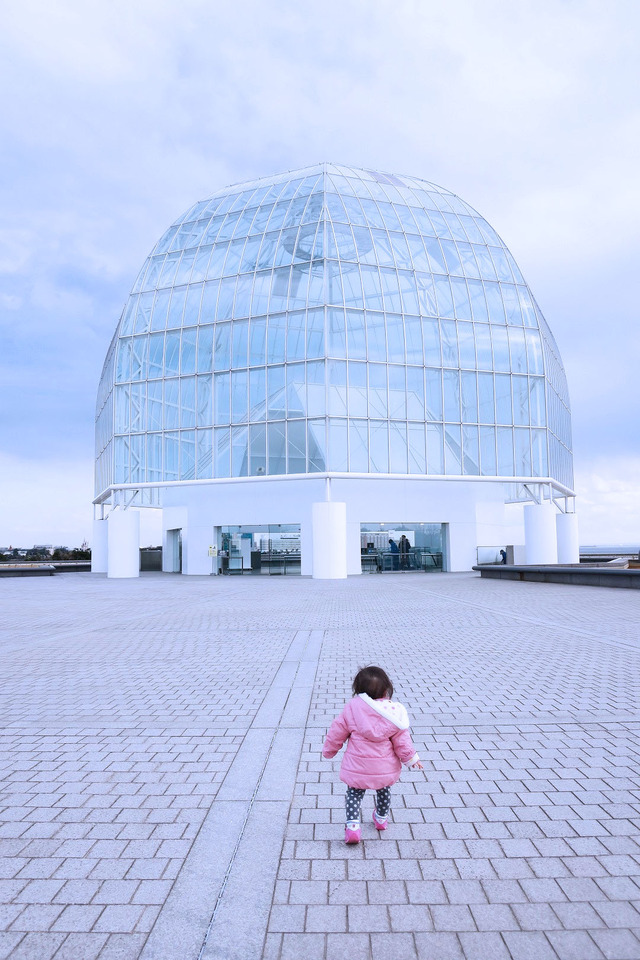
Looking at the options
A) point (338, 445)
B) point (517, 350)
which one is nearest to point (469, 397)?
point (517, 350)

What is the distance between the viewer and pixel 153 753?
578 cm

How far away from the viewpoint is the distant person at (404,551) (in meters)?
38.3

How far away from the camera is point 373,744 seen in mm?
4145

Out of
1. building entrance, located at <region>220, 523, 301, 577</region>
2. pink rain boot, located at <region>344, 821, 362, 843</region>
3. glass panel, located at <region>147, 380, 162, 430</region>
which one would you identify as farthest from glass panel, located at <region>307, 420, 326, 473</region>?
pink rain boot, located at <region>344, 821, 362, 843</region>

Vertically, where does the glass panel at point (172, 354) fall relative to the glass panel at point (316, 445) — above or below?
above

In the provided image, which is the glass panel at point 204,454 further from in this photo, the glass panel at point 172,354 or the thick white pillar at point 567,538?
the thick white pillar at point 567,538

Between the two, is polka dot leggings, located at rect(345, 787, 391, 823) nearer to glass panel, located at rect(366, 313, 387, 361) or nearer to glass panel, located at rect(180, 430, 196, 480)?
glass panel, located at rect(366, 313, 387, 361)

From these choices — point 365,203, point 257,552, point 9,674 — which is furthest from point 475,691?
point 365,203

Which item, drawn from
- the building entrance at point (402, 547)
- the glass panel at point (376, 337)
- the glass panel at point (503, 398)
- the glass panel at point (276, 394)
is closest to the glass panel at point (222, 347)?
the glass panel at point (276, 394)

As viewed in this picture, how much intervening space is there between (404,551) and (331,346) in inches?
449

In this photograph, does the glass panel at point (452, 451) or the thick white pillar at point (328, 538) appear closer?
the thick white pillar at point (328, 538)

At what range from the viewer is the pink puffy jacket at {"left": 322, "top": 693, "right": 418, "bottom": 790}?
13.4 ft

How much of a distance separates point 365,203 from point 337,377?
10457 mm

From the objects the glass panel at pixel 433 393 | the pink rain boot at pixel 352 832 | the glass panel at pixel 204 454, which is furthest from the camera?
the glass panel at pixel 204 454
